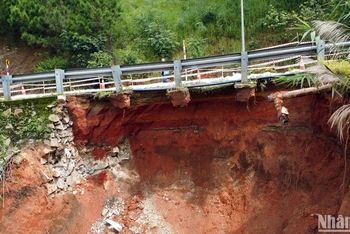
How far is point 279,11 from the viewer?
15.8 meters

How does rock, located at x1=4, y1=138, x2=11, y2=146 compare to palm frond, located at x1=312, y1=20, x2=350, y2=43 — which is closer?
palm frond, located at x1=312, y1=20, x2=350, y2=43

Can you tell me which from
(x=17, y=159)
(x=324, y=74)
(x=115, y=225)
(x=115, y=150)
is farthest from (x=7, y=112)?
(x=324, y=74)

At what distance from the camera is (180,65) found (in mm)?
9430

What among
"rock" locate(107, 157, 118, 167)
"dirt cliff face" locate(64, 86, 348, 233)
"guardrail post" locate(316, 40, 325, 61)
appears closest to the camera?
"guardrail post" locate(316, 40, 325, 61)

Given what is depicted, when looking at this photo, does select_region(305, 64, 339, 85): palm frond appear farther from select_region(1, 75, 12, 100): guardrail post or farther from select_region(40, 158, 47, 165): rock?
select_region(1, 75, 12, 100): guardrail post

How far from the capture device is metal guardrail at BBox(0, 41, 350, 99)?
855 cm

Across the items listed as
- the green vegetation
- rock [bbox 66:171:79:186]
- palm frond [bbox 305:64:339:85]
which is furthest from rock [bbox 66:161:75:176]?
palm frond [bbox 305:64:339:85]

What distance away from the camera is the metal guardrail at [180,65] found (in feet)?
28.1

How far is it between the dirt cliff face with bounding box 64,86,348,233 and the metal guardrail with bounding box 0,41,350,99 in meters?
0.80

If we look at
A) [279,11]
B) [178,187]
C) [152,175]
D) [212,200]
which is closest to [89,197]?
[152,175]

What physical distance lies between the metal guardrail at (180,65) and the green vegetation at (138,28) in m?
4.17

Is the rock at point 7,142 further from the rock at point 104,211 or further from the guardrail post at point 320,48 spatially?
the guardrail post at point 320,48

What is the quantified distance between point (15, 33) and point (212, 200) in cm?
1524

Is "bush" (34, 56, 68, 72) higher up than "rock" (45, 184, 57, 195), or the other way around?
"bush" (34, 56, 68, 72)
